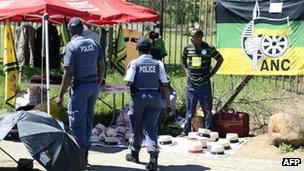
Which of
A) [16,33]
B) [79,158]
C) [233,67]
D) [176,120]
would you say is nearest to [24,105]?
[16,33]

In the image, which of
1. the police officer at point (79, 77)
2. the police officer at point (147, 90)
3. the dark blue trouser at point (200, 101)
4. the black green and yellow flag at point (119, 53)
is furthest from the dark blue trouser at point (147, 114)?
the black green and yellow flag at point (119, 53)

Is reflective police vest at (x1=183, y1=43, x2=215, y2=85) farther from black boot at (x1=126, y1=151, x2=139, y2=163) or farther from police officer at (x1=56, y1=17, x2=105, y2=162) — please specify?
police officer at (x1=56, y1=17, x2=105, y2=162)

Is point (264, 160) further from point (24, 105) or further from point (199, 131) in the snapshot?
point (24, 105)

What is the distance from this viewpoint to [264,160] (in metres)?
9.39

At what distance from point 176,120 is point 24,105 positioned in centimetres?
299

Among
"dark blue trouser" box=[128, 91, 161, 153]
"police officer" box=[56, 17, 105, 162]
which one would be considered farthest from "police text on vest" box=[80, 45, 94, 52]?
"dark blue trouser" box=[128, 91, 161, 153]

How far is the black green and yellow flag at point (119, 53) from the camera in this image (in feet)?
37.9

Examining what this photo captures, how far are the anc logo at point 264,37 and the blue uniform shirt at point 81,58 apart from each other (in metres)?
4.01

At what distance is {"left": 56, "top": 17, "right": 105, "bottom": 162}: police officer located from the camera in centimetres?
823

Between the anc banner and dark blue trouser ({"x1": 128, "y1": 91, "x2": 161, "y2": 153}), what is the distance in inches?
137

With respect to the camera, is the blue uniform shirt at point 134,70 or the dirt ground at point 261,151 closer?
the blue uniform shirt at point 134,70

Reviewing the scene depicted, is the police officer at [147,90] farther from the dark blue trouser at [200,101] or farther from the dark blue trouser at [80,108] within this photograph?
the dark blue trouser at [200,101]

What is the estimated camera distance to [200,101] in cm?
1101

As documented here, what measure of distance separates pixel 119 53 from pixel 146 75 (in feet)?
10.7
